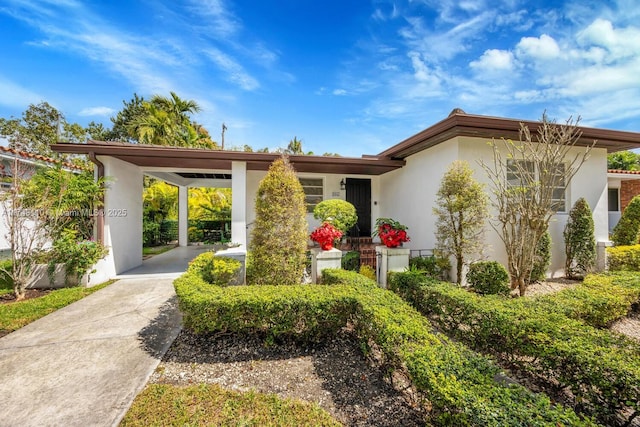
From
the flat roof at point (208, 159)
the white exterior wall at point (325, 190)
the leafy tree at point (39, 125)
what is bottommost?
the white exterior wall at point (325, 190)

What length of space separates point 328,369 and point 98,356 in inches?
121

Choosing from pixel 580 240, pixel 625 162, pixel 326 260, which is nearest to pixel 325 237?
pixel 326 260

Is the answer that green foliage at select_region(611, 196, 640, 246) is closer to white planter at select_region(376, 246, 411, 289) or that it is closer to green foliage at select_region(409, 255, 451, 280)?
green foliage at select_region(409, 255, 451, 280)

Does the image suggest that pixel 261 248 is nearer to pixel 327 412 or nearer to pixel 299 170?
pixel 327 412

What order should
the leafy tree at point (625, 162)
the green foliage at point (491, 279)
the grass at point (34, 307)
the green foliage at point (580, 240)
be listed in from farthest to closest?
the leafy tree at point (625, 162) → the green foliage at point (580, 240) → the green foliage at point (491, 279) → the grass at point (34, 307)

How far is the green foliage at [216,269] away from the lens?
500 cm

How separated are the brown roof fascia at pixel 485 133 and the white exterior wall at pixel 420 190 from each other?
0.34 metres

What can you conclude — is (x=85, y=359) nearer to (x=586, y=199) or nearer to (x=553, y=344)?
(x=553, y=344)

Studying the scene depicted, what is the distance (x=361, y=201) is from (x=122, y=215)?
8222mm

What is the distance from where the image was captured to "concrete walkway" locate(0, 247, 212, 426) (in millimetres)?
2516

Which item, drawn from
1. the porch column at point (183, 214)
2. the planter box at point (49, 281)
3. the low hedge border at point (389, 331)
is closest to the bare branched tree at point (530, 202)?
the low hedge border at point (389, 331)

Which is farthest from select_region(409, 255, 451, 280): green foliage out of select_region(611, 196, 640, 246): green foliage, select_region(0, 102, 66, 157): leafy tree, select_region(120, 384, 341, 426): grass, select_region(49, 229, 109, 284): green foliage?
select_region(0, 102, 66, 157): leafy tree

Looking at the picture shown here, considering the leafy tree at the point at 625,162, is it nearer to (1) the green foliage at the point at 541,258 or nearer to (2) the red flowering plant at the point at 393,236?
(1) the green foliage at the point at 541,258

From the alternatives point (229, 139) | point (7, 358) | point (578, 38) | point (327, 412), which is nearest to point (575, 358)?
point (327, 412)
